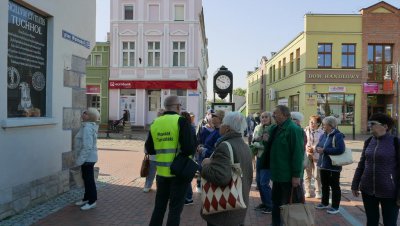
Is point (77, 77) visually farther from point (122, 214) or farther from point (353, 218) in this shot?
point (353, 218)

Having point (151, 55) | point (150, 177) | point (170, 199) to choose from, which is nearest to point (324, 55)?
point (151, 55)

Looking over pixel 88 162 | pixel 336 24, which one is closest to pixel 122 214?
pixel 88 162

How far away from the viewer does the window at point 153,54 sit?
31.8 m

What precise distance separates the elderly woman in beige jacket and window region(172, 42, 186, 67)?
2744 centimetres

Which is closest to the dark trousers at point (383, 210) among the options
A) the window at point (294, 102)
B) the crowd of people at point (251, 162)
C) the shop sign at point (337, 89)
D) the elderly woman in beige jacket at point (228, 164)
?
the crowd of people at point (251, 162)

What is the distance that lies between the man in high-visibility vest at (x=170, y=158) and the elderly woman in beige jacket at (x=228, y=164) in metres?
0.62

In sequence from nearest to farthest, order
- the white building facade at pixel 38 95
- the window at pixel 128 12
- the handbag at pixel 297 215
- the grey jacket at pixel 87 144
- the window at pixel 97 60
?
1. the handbag at pixel 297 215
2. the white building facade at pixel 38 95
3. the grey jacket at pixel 87 144
4. the window at pixel 128 12
5. the window at pixel 97 60

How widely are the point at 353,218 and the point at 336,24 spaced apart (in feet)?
88.8

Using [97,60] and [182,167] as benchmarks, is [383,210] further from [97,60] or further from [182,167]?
[97,60]

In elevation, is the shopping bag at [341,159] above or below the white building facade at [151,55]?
below

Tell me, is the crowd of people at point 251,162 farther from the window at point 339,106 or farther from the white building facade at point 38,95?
the window at point 339,106

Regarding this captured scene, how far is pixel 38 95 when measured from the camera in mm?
7238

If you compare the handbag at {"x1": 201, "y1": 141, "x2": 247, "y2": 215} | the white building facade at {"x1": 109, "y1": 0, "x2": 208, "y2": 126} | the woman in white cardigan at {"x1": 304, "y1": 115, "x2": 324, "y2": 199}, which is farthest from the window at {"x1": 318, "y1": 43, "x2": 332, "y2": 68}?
the handbag at {"x1": 201, "y1": 141, "x2": 247, "y2": 215}

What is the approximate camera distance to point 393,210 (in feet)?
15.4
